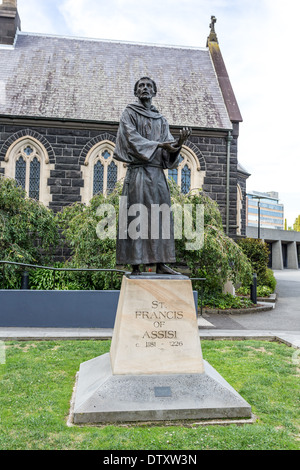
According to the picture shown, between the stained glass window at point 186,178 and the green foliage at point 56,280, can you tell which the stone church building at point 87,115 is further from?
the green foliage at point 56,280

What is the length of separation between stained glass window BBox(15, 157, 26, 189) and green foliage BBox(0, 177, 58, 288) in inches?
145

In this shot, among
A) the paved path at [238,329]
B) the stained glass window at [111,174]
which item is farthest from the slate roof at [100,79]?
the paved path at [238,329]

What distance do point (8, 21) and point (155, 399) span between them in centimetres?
1873

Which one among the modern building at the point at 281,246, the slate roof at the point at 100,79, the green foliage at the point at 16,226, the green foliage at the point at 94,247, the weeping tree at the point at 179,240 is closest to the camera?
the green foliage at the point at 16,226

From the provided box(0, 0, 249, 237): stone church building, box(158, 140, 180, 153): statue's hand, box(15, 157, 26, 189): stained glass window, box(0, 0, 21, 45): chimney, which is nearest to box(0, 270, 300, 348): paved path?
box(158, 140, 180, 153): statue's hand

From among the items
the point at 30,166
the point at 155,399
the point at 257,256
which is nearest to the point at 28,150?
the point at 30,166

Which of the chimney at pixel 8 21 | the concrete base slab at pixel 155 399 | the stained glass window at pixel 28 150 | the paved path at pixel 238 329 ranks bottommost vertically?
the paved path at pixel 238 329

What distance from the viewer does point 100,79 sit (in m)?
16.7

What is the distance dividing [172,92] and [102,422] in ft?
51.2

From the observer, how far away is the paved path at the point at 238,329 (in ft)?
23.5

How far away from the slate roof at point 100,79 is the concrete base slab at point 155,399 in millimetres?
12520

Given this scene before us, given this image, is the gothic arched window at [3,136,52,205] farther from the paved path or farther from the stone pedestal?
the stone pedestal

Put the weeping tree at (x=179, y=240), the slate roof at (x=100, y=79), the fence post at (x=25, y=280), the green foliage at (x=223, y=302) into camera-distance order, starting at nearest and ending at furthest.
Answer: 1. the fence post at (x=25, y=280)
2. the weeping tree at (x=179, y=240)
3. the green foliage at (x=223, y=302)
4. the slate roof at (x=100, y=79)
